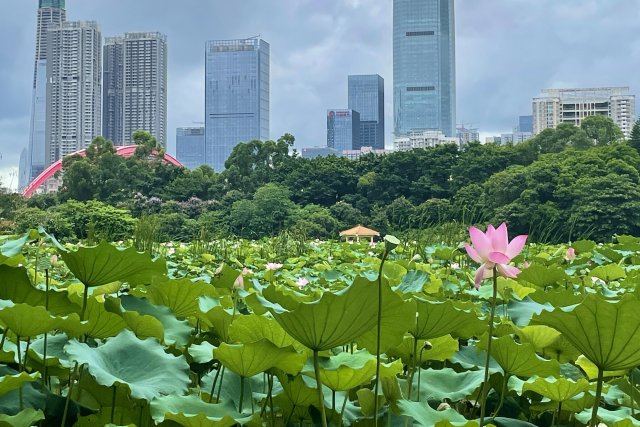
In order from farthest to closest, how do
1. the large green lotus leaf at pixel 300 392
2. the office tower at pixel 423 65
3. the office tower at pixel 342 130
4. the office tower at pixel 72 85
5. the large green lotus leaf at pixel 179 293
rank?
1. the office tower at pixel 342 130
2. the office tower at pixel 423 65
3. the office tower at pixel 72 85
4. the large green lotus leaf at pixel 179 293
5. the large green lotus leaf at pixel 300 392

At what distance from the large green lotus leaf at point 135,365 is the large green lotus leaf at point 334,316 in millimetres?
111

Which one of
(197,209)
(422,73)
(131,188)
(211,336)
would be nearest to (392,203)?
(197,209)

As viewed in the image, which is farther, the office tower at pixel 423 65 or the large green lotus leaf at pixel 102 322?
the office tower at pixel 423 65

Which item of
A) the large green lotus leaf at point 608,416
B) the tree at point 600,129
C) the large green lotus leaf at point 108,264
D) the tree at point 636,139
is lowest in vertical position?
the large green lotus leaf at point 608,416

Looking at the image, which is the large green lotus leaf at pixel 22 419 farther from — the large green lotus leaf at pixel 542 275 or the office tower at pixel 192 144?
the office tower at pixel 192 144

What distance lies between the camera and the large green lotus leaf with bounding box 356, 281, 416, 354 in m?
0.52

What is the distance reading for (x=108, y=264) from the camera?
63 centimetres

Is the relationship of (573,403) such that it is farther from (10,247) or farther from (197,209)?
(197,209)

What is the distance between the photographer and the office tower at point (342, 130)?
8531 cm

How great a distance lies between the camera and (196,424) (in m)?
0.46

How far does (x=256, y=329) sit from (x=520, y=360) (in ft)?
0.77

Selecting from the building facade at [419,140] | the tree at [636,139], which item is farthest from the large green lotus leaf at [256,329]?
the building facade at [419,140]

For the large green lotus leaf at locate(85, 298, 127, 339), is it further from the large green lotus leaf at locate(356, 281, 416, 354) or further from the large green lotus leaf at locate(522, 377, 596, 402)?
the large green lotus leaf at locate(522, 377, 596, 402)

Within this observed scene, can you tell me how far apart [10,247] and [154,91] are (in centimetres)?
6075
